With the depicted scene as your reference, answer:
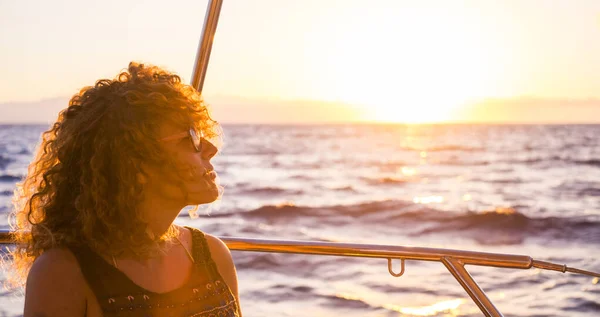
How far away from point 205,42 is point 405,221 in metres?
12.9

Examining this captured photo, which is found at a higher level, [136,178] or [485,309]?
[136,178]

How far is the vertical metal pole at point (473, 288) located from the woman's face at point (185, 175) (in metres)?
0.78

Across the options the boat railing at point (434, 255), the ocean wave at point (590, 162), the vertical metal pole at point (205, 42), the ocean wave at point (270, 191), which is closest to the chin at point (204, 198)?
the boat railing at point (434, 255)

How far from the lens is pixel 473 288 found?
207 cm

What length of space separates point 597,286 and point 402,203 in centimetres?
958

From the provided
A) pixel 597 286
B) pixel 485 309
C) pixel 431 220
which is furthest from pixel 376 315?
pixel 431 220

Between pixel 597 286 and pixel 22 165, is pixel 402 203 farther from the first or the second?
pixel 22 165

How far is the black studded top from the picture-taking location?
1510 millimetres

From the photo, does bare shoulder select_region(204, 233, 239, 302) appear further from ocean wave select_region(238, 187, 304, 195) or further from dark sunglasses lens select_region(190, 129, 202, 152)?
ocean wave select_region(238, 187, 304, 195)

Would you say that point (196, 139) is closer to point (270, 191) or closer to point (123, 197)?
point (123, 197)

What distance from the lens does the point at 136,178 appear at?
160 centimetres

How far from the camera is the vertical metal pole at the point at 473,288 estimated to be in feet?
6.68

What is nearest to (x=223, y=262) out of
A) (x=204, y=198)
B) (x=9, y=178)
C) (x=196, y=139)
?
(x=204, y=198)

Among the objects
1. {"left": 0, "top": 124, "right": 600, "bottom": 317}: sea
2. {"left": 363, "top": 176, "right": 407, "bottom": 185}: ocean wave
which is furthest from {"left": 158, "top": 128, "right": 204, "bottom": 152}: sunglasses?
{"left": 363, "top": 176, "right": 407, "bottom": 185}: ocean wave
